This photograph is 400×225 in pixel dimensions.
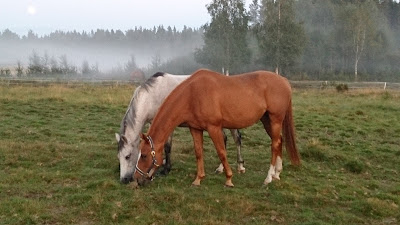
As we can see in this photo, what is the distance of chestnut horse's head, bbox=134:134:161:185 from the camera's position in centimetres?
645

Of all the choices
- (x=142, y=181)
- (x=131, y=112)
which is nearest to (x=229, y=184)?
(x=142, y=181)

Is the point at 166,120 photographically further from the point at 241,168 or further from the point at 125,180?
the point at 241,168

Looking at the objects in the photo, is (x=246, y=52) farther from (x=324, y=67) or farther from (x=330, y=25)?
(x=330, y=25)

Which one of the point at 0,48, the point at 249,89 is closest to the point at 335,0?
the point at 249,89

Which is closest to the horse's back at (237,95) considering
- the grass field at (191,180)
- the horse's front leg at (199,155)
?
the horse's front leg at (199,155)

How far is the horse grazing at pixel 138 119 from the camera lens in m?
6.98

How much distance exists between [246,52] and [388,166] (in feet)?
125

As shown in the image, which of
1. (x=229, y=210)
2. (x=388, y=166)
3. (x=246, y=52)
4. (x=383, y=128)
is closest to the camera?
(x=229, y=210)

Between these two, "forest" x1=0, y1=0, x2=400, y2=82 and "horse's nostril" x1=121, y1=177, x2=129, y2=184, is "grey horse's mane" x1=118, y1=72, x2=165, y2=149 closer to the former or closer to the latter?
"horse's nostril" x1=121, y1=177, x2=129, y2=184

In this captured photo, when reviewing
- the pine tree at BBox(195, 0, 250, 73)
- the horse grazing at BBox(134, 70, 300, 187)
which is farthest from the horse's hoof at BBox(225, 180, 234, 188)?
the pine tree at BBox(195, 0, 250, 73)

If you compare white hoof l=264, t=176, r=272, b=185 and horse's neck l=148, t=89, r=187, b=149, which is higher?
horse's neck l=148, t=89, r=187, b=149

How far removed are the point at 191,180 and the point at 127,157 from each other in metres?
1.19

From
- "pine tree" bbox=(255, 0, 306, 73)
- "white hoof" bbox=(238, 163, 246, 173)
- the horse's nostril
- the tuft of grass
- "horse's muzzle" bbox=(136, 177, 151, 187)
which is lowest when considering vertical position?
the tuft of grass

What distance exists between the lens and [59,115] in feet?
49.6
